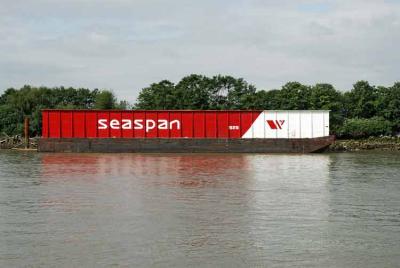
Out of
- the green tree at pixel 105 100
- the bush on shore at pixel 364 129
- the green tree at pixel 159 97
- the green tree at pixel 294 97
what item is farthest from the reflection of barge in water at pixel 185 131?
the green tree at pixel 105 100

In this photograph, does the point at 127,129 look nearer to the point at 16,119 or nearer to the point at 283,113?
the point at 283,113

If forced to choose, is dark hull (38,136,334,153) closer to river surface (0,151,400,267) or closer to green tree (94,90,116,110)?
river surface (0,151,400,267)

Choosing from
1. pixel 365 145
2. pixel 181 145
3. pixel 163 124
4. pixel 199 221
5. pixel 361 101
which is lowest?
pixel 199 221

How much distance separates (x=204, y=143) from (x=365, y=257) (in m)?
34.3

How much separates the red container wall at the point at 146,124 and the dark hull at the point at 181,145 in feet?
2.13

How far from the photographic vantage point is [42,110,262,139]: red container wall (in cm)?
4491

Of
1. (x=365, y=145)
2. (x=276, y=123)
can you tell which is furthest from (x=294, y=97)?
(x=276, y=123)

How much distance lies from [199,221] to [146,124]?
105 ft

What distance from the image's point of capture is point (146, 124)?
45375 mm

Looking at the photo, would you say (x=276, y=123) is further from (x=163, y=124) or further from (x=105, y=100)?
(x=105, y=100)

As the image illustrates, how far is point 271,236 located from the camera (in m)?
12.0

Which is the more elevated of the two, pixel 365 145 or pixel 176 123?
pixel 176 123

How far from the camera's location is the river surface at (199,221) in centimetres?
1034

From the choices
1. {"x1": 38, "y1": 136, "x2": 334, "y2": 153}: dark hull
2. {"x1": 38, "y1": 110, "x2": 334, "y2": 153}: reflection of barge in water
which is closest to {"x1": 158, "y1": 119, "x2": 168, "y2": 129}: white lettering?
{"x1": 38, "y1": 110, "x2": 334, "y2": 153}: reflection of barge in water
